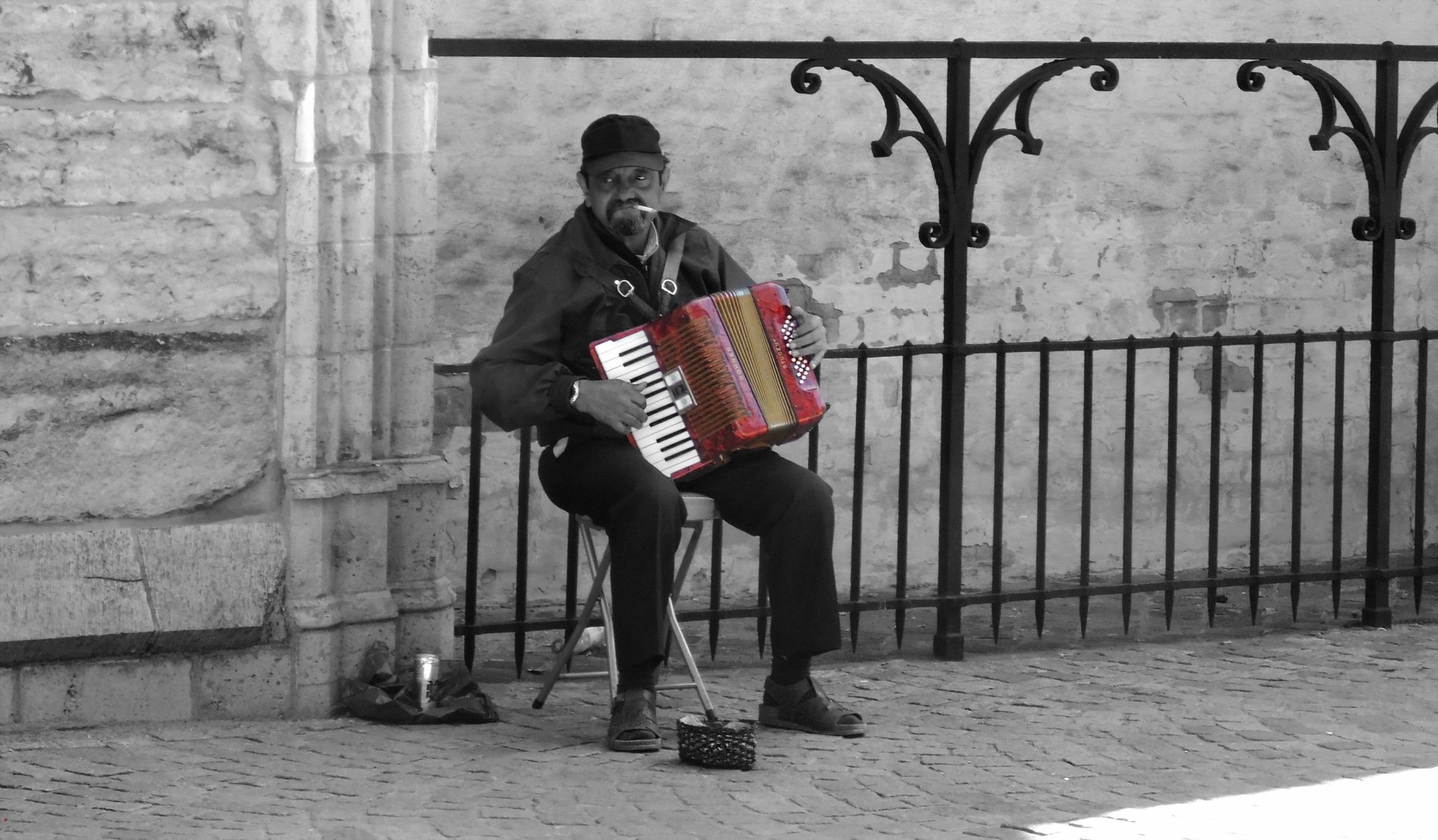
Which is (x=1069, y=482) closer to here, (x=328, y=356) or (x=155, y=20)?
(x=328, y=356)

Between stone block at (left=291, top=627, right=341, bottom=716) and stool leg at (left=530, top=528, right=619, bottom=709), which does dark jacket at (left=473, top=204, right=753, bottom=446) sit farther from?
stone block at (left=291, top=627, right=341, bottom=716)

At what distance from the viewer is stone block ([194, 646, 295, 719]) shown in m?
5.53

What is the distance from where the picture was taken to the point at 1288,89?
886 centimetres

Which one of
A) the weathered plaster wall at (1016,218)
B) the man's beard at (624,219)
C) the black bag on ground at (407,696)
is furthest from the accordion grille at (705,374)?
the weathered plaster wall at (1016,218)

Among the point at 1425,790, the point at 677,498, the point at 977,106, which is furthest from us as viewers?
the point at 977,106

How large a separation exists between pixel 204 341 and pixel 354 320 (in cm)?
43

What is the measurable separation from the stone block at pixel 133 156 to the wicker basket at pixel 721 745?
1.93 meters

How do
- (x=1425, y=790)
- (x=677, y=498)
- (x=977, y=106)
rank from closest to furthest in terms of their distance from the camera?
(x=1425, y=790)
(x=677, y=498)
(x=977, y=106)

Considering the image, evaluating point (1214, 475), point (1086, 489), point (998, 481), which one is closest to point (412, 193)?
point (998, 481)

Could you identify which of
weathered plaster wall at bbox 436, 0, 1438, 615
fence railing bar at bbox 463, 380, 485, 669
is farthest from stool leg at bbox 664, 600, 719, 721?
weathered plaster wall at bbox 436, 0, 1438, 615

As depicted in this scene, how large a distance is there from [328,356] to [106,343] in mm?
609

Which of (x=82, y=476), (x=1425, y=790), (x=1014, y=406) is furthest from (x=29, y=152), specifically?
(x=1014, y=406)

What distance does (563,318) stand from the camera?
218 inches

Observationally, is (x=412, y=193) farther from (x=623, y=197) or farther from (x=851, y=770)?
(x=851, y=770)
